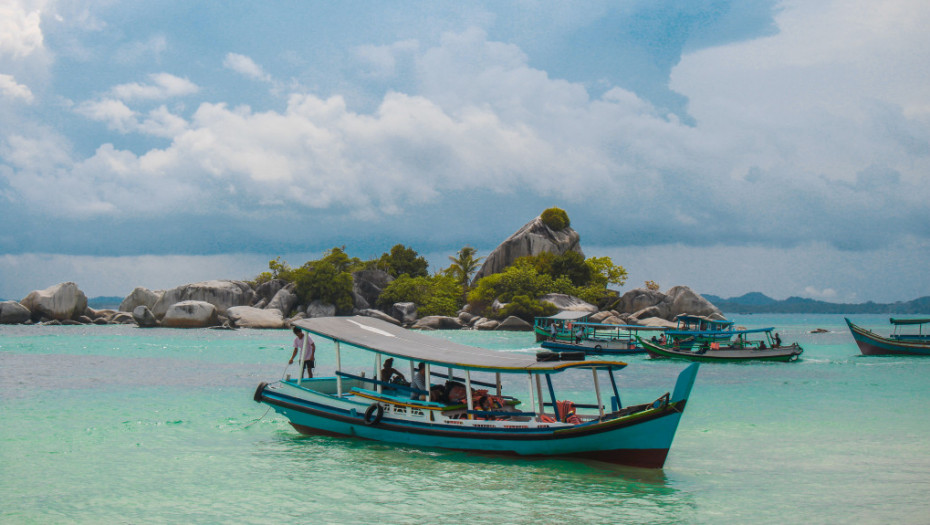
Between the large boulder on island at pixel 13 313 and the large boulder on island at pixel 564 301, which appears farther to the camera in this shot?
the large boulder on island at pixel 564 301

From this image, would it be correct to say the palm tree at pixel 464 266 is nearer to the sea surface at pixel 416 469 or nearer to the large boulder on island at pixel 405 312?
the large boulder on island at pixel 405 312

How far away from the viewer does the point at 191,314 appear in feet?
206

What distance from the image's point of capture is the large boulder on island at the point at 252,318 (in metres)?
65.2

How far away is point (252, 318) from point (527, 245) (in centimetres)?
3129

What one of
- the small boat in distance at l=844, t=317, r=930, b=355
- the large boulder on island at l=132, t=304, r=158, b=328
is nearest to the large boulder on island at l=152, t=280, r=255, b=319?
the large boulder on island at l=132, t=304, r=158, b=328

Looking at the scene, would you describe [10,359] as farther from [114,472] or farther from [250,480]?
[250,480]

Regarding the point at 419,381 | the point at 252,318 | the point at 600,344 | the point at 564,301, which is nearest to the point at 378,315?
the point at 252,318

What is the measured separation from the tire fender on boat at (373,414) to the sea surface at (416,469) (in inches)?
21.8

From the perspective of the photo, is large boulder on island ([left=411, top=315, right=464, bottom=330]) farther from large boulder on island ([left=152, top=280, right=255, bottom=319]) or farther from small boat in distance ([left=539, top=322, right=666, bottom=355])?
small boat in distance ([left=539, top=322, right=666, bottom=355])

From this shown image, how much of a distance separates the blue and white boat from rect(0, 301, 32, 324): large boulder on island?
61.3 m

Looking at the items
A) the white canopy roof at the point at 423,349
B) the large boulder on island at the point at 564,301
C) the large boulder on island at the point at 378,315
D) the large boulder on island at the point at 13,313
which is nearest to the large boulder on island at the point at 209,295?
the large boulder on island at the point at 13,313

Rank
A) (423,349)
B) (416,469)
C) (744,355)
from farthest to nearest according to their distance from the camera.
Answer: (744,355)
(423,349)
(416,469)

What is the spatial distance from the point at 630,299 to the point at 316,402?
62560 millimetres

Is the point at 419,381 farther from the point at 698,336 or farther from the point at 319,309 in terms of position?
the point at 319,309
